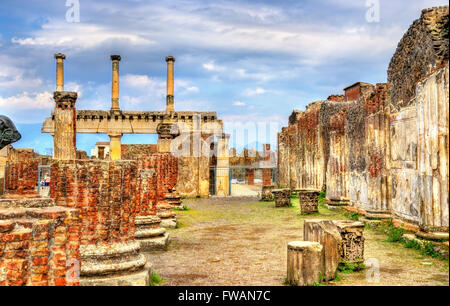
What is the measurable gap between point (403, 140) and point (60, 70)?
23440mm

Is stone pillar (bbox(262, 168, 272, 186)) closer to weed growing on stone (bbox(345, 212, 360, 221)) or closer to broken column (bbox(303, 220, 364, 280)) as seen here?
weed growing on stone (bbox(345, 212, 360, 221))

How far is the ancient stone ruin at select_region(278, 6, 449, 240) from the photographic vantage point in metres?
6.19

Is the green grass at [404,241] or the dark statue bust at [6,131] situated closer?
the dark statue bust at [6,131]

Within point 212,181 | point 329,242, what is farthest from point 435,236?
point 212,181

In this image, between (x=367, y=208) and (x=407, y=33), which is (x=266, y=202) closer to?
(x=367, y=208)

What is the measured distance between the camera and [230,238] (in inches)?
348

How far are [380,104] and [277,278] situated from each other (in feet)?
19.5

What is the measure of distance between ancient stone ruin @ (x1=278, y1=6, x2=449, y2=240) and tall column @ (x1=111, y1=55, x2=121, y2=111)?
46.1 feet

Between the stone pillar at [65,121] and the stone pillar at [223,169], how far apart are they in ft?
40.7

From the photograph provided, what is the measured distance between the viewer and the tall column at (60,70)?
26362 millimetres

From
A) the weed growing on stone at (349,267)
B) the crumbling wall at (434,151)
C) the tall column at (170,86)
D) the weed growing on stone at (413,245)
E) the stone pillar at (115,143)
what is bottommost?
the weed growing on stone at (349,267)

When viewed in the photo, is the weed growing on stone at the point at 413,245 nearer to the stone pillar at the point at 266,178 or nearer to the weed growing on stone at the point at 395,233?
the weed growing on stone at the point at 395,233

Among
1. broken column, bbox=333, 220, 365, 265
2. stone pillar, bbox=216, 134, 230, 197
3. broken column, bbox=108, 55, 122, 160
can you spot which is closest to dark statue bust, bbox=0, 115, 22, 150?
broken column, bbox=333, 220, 365, 265

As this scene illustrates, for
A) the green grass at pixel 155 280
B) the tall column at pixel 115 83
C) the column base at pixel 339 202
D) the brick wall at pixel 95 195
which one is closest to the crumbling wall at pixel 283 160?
the column base at pixel 339 202
